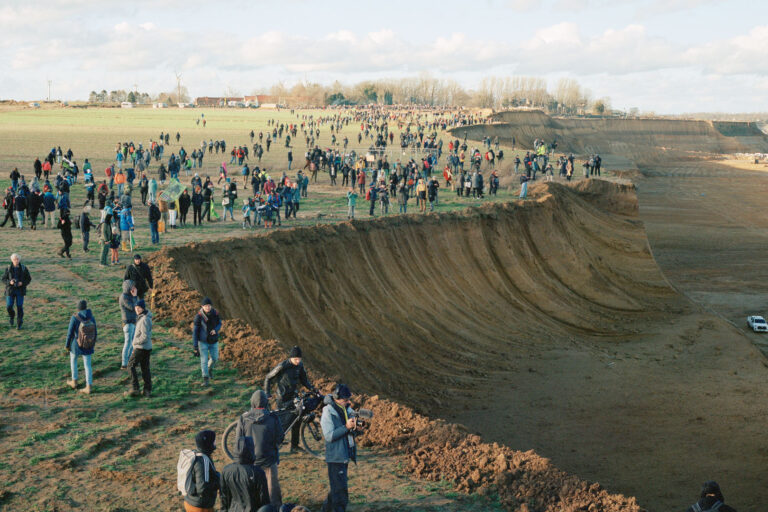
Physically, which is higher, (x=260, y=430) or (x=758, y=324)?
(x=260, y=430)

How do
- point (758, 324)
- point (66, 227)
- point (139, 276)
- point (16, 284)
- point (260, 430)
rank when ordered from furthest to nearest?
point (758, 324), point (66, 227), point (139, 276), point (16, 284), point (260, 430)

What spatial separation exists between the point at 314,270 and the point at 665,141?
414 feet

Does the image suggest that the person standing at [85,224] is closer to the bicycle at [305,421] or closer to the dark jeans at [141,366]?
the dark jeans at [141,366]

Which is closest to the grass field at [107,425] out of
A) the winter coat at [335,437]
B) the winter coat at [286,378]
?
the winter coat at [286,378]

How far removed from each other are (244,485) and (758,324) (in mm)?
27844

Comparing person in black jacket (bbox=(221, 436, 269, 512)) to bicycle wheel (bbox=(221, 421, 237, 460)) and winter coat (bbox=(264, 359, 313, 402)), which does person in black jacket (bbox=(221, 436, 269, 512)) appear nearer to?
bicycle wheel (bbox=(221, 421, 237, 460))

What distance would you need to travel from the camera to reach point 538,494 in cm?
930

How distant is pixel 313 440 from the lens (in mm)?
10789

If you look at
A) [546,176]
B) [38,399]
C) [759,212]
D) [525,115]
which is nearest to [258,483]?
[38,399]

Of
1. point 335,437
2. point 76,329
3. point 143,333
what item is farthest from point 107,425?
point 335,437

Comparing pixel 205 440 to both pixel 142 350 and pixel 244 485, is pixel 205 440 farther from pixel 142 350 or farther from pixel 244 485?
pixel 142 350

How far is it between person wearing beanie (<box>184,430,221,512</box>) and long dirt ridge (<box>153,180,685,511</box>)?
3.47 metres

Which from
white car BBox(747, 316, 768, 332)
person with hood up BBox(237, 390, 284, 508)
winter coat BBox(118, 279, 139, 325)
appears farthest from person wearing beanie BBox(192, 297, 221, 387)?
white car BBox(747, 316, 768, 332)

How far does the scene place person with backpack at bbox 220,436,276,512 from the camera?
7012mm
